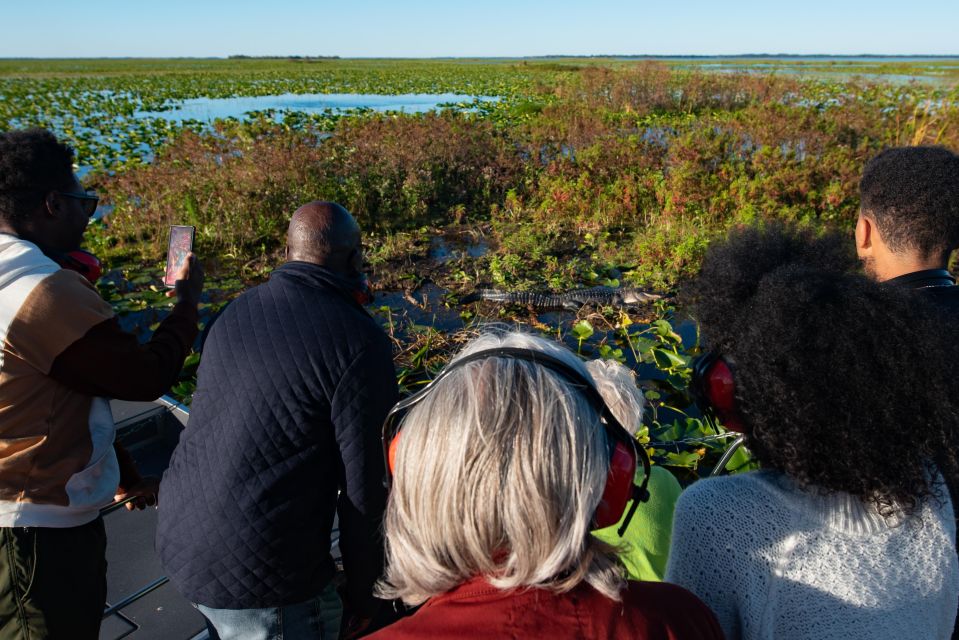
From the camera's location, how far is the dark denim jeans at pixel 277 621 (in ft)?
4.97

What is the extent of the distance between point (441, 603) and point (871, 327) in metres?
0.79

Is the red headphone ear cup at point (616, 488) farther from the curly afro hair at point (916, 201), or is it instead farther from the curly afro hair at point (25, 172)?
the curly afro hair at point (25, 172)

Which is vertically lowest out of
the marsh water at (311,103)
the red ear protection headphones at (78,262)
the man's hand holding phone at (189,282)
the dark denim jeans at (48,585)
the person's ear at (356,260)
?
the dark denim jeans at (48,585)

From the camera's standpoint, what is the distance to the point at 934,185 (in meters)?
1.79

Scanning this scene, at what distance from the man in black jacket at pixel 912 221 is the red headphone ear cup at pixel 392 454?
5.06 ft

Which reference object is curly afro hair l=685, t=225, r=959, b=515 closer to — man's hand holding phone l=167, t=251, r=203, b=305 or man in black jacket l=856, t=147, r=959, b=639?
man in black jacket l=856, t=147, r=959, b=639

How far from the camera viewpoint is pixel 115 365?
150cm

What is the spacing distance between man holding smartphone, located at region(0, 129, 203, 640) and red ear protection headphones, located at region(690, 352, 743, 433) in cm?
141

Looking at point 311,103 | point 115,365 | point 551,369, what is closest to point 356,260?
point 115,365

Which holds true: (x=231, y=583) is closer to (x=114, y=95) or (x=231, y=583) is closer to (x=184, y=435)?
(x=184, y=435)

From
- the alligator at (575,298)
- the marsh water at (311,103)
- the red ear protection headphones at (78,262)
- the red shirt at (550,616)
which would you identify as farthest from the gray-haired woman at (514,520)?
the marsh water at (311,103)

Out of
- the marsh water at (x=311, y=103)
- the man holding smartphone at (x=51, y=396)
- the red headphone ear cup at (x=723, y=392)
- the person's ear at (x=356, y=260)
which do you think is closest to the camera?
the red headphone ear cup at (x=723, y=392)

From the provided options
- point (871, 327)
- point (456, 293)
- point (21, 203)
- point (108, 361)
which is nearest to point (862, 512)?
point (871, 327)

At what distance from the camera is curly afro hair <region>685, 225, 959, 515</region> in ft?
2.92
